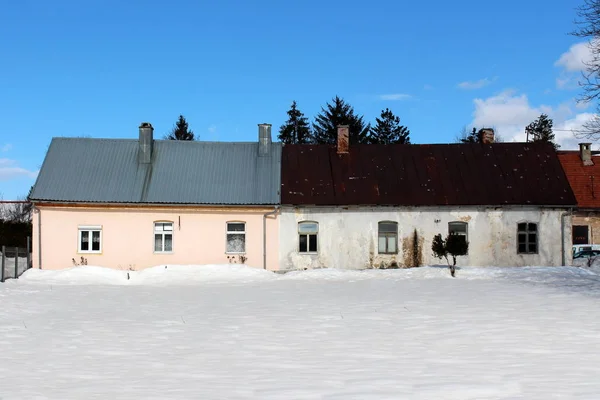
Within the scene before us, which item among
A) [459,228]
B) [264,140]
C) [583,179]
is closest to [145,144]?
[264,140]

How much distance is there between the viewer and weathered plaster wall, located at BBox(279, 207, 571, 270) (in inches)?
1053

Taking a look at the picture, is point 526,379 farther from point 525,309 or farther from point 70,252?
point 70,252

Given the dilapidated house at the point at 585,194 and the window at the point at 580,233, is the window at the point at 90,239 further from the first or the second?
the window at the point at 580,233

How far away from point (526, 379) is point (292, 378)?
300 cm

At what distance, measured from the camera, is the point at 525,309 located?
49.3 feet

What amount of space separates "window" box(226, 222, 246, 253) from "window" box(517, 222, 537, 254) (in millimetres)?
11549

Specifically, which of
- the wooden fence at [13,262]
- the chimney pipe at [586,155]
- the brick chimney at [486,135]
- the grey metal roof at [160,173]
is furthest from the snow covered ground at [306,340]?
the chimney pipe at [586,155]

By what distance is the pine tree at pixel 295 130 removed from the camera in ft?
205

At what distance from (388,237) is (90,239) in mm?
12311

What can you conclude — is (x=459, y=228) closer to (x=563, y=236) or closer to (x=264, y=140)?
(x=563, y=236)

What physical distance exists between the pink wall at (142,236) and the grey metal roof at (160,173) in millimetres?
509

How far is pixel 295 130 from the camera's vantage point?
6288cm

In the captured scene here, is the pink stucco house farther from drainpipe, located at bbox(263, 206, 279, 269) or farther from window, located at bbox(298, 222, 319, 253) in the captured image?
window, located at bbox(298, 222, 319, 253)

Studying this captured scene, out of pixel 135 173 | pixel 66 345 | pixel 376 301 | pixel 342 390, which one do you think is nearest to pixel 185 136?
pixel 135 173
